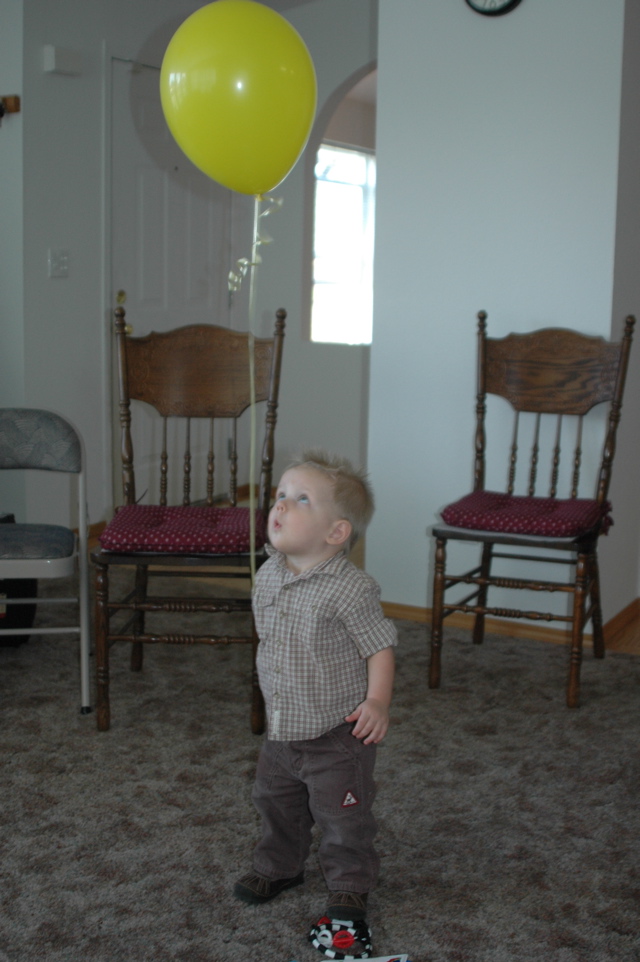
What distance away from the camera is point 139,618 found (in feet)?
7.90

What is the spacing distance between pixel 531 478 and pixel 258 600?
1.37 meters

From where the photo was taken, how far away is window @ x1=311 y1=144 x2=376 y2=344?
5.77m

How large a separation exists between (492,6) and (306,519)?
6.49 feet

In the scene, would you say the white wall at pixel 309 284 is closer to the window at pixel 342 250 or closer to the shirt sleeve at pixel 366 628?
the window at pixel 342 250

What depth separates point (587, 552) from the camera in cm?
229

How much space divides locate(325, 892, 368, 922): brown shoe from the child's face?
501 mm

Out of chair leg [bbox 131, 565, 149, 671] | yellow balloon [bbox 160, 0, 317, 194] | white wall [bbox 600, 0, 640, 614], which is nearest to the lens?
yellow balloon [bbox 160, 0, 317, 194]

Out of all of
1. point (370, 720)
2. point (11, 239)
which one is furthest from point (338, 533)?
point (11, 239)

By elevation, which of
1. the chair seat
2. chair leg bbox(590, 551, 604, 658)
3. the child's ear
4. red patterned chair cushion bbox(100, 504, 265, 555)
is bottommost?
chair leg bbox(590, 551, 604, 658)

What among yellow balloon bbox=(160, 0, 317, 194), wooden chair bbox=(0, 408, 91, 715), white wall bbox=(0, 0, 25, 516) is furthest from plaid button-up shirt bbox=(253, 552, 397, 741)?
white wall bbox=(0, 0, 25, 516)

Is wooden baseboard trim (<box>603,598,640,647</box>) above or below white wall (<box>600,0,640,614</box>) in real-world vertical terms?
below

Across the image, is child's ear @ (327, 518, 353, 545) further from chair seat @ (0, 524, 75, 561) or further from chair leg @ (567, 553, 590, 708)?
chair leg @ (567, 553, 590, 708)

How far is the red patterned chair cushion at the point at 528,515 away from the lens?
2.27 m

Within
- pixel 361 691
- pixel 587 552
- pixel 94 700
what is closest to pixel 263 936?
pixel 361 691
